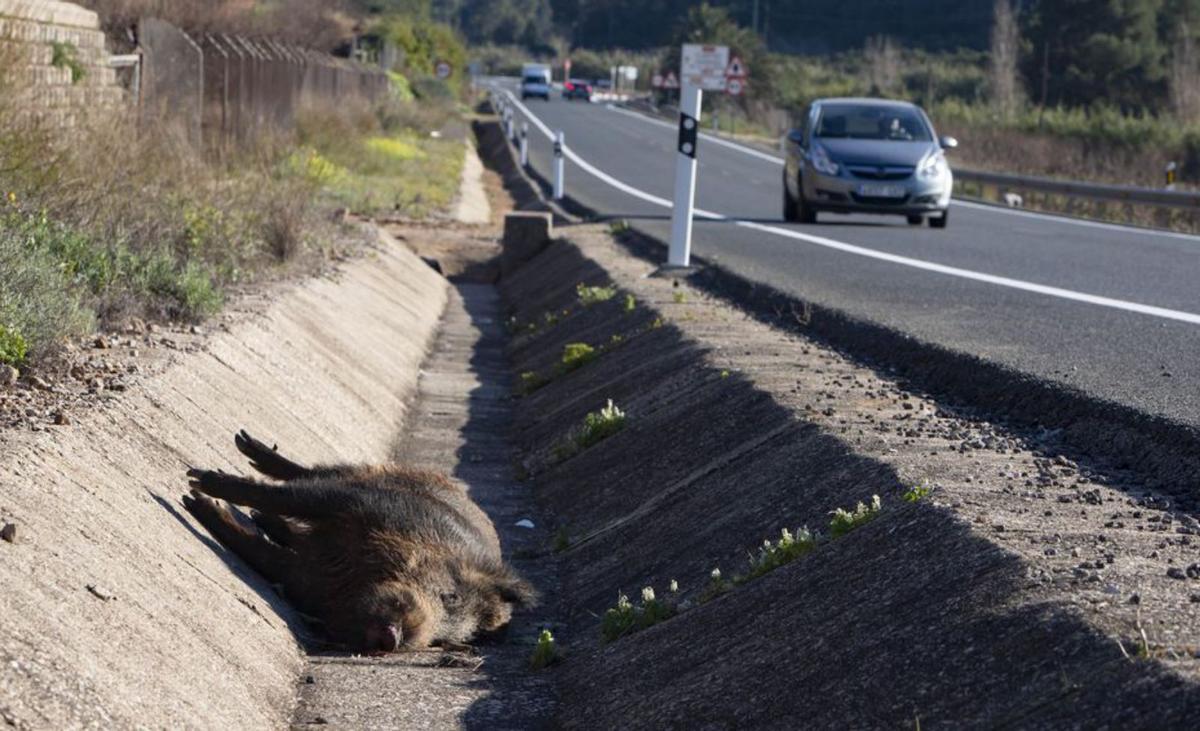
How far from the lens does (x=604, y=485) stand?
8.80 metres

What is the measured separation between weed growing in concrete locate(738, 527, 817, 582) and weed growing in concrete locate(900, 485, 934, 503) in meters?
0.34

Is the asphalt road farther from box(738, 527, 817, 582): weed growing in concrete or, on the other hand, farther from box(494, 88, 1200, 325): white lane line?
box(738, 527, 817, 582): weed growing in concrete

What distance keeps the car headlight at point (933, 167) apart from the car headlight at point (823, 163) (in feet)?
3.63

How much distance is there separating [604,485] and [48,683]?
4805 millimetres

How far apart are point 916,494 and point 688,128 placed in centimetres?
956

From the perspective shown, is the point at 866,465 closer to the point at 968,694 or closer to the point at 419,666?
the point at 419,666

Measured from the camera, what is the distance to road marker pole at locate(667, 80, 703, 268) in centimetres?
1494

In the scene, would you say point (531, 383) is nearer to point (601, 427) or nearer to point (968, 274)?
point (601, 427)

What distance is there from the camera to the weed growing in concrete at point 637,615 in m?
6.06

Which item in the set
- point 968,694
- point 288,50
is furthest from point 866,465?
point 288,50

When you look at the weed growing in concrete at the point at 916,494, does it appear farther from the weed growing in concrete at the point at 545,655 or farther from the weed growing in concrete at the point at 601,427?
the weed growing in concrete at the point at 601,427

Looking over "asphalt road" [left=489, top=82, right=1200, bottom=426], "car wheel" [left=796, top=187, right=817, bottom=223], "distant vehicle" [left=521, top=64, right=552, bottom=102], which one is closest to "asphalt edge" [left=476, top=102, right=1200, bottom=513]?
"asphalt road" [left=489, top=82, right=1200, bottom=426]

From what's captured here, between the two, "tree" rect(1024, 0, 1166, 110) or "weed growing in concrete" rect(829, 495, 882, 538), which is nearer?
"weed growing in concrete" rect(829, 495, 882, 538)

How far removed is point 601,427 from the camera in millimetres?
9727
